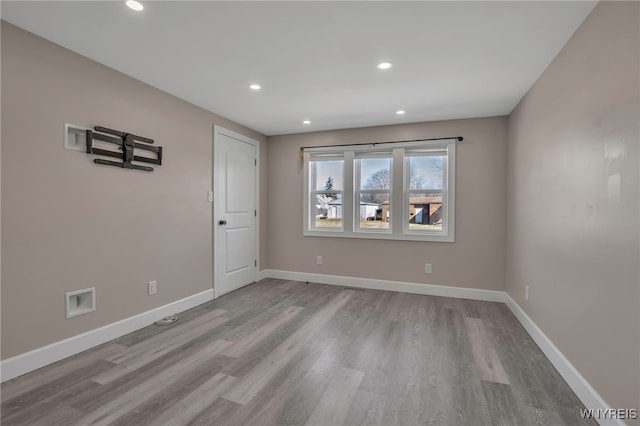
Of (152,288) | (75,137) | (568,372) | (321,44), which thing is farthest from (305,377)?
(75,137)

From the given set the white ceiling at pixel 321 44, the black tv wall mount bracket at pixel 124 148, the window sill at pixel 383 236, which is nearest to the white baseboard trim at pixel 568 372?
the window sill at pixel 383 236

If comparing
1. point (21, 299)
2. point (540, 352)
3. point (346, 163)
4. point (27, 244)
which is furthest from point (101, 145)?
point (540, 352)

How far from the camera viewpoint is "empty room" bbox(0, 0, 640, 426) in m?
1.71

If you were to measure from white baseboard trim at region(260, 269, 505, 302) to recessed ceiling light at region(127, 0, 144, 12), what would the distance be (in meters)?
3.82

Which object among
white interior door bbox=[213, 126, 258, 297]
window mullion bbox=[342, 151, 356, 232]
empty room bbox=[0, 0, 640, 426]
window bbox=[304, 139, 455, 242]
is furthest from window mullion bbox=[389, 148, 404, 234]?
white interior door bbox=[213, 126, 258, 297]

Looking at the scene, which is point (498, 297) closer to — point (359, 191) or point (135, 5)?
point (359, 191)

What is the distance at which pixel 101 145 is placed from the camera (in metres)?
2.55

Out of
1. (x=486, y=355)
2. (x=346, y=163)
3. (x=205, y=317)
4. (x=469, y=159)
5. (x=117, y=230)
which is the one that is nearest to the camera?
(x=486, y=355)

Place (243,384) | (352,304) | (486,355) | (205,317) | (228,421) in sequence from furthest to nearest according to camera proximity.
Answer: (352,304)
(205,317)
(486,355)
(243,384)
(228,421)

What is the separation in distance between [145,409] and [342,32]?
2724mm

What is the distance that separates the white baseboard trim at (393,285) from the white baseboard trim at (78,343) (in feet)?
6.00

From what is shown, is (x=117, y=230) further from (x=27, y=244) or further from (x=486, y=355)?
(x=486, y=355)

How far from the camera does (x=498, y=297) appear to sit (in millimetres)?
3824

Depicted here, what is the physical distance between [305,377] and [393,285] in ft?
8.19
